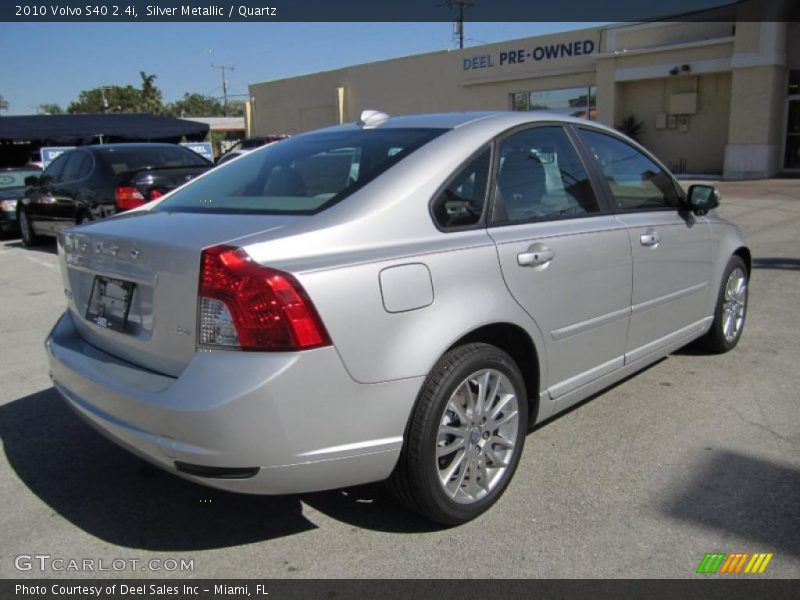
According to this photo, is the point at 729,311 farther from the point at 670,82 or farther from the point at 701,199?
the point at 670,82

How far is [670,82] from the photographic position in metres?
22.5

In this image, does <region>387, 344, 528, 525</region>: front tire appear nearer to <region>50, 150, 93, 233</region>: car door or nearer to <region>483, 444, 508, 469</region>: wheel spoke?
<region>483, 444, 508, 469</region>: wheel spoke

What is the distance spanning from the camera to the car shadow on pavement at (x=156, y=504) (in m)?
2.91

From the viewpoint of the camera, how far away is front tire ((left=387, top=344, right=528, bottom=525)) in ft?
8.73

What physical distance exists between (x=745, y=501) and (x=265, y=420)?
214cm

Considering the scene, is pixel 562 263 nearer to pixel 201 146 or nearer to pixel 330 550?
pixel 330 550

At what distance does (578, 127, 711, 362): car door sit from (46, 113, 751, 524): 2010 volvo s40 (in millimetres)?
26

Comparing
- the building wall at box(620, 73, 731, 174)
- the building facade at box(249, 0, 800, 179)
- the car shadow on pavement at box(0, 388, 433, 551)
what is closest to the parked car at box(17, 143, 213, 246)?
the car shadow on pavement at box(0, 388, 433, 551)

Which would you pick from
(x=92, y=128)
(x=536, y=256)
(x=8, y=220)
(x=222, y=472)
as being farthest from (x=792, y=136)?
(x=222, y=472)

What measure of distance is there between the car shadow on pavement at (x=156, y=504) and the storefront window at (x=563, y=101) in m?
23.2

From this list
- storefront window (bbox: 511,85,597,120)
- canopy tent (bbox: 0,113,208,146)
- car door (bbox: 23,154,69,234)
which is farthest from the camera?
storefront window (bbox: 511,85,597,120)

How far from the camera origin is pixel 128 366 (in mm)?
2738

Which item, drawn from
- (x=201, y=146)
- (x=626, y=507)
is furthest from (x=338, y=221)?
(x=201, y=146)

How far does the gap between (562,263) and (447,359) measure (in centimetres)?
86
